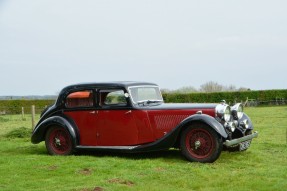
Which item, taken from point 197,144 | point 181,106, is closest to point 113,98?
point 181,106

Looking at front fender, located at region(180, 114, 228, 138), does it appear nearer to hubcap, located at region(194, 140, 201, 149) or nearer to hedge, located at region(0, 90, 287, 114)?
hubcap, located at region(194, 140, 201, 149)

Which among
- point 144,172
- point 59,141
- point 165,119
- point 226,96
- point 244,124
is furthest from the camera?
point 226,96

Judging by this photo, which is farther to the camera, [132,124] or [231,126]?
[132,124]

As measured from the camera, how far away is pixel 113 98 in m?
9.09

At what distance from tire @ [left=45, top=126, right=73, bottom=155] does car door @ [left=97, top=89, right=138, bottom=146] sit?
2.70 feet

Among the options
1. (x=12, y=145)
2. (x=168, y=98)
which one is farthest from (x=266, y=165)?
(x=168, y=98)

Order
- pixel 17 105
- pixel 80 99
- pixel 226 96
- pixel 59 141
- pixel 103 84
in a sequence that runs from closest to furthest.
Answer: pixel 103 84
pixel 80 99
pixel 59 141
pixel 17 105
pixel 226 96

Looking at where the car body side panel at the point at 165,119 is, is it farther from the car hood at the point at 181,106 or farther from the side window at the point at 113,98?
the side window at the point at 113,98

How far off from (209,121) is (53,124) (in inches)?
144

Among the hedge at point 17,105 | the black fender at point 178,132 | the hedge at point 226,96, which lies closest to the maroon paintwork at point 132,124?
the black fender at point 178,132

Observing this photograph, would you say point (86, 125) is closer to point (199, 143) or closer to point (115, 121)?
point (115, 121)

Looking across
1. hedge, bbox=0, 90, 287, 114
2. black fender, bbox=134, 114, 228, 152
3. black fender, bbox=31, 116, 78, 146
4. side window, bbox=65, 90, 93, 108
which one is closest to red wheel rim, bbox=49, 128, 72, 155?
black fender, bbox=31, 116, 78, 146

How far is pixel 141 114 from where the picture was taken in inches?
343

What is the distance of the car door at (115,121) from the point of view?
8.77 meters
